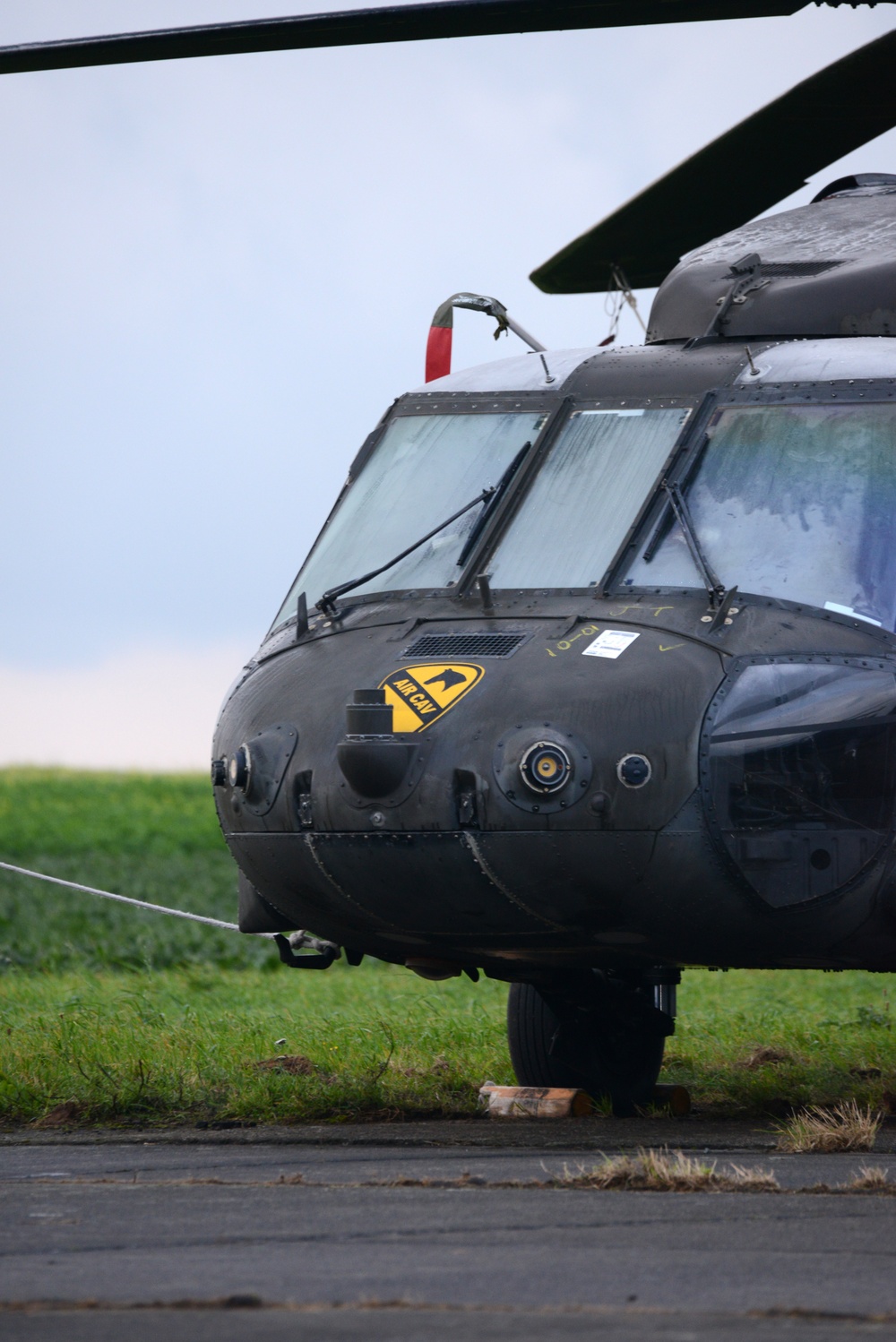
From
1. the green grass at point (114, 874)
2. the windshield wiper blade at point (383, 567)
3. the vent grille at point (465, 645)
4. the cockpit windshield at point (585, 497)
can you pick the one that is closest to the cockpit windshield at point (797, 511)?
the cockpit windshield at point (585, 497)

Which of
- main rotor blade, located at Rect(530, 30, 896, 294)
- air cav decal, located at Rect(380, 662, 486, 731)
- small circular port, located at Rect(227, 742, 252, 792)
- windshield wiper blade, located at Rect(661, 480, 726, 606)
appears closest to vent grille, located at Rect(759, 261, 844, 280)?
main rotor blade, located at Rect(530, 30, 896, 294)

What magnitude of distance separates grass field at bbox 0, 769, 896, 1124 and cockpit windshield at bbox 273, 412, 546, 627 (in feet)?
6.16

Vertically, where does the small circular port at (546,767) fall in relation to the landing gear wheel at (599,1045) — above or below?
above

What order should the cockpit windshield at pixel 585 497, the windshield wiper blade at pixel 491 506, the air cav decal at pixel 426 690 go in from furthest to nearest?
the windshield wiper blade at pixel 491 506 → the cockpit windshield at pixel 585 497 → the air cav decal at pixel 426 690

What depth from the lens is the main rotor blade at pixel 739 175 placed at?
8906 mm

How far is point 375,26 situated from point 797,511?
6.58ft

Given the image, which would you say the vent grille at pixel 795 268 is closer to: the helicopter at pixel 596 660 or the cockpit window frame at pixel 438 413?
the helicopter at pixel 596 660

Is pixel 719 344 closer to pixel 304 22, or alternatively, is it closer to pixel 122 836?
pixel 304 22

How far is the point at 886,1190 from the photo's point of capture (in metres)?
5.44

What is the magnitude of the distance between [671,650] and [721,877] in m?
0.69

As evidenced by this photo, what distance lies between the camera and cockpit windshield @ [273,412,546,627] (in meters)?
7.21

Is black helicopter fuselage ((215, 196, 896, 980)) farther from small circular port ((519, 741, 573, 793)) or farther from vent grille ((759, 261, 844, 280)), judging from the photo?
vent grille ((759, 261, 844, 280))

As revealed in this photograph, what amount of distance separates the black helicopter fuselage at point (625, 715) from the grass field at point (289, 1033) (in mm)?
1027

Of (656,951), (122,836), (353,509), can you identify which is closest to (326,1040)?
(353,509)
